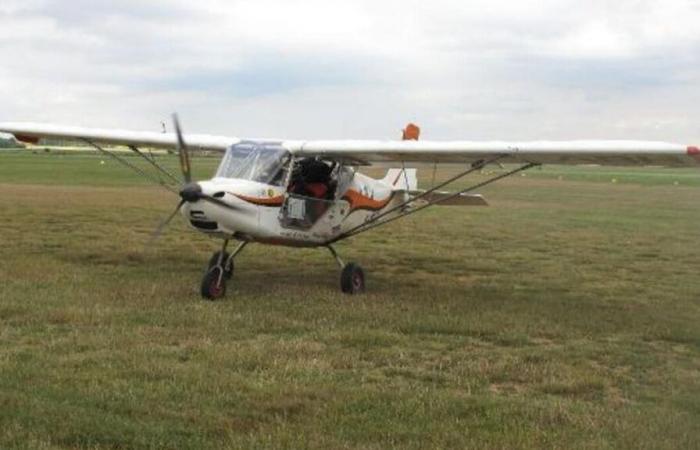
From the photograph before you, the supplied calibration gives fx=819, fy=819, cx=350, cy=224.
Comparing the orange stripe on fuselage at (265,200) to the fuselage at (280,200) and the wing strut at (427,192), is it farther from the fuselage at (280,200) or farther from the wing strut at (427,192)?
the wing strut at (427,192)

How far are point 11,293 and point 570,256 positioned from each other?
1128cm

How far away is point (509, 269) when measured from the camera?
14984 mm

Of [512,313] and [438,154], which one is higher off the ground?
[438,154]

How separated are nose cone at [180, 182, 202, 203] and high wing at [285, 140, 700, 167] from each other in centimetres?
208

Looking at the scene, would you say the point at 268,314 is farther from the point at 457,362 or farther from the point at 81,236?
the point at 81,236

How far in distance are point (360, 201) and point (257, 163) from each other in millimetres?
2611

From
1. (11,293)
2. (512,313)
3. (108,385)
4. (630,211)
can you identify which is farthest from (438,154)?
(630,211)

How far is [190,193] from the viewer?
33.4 ft

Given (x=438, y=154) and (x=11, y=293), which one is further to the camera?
(x=438, y=154)

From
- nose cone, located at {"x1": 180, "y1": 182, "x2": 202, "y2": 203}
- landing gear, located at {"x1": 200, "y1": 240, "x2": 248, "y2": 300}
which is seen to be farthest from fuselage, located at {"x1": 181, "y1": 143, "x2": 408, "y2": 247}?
landing gear, located at {"x1": 200, "y1": 240, "x2": 248, "y2": 300}

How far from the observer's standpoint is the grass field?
5.41 meters

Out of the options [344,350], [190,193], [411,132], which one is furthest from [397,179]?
[344,350]

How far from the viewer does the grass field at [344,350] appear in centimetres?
541

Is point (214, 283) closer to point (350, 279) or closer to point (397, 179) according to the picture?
point (350, 279)
